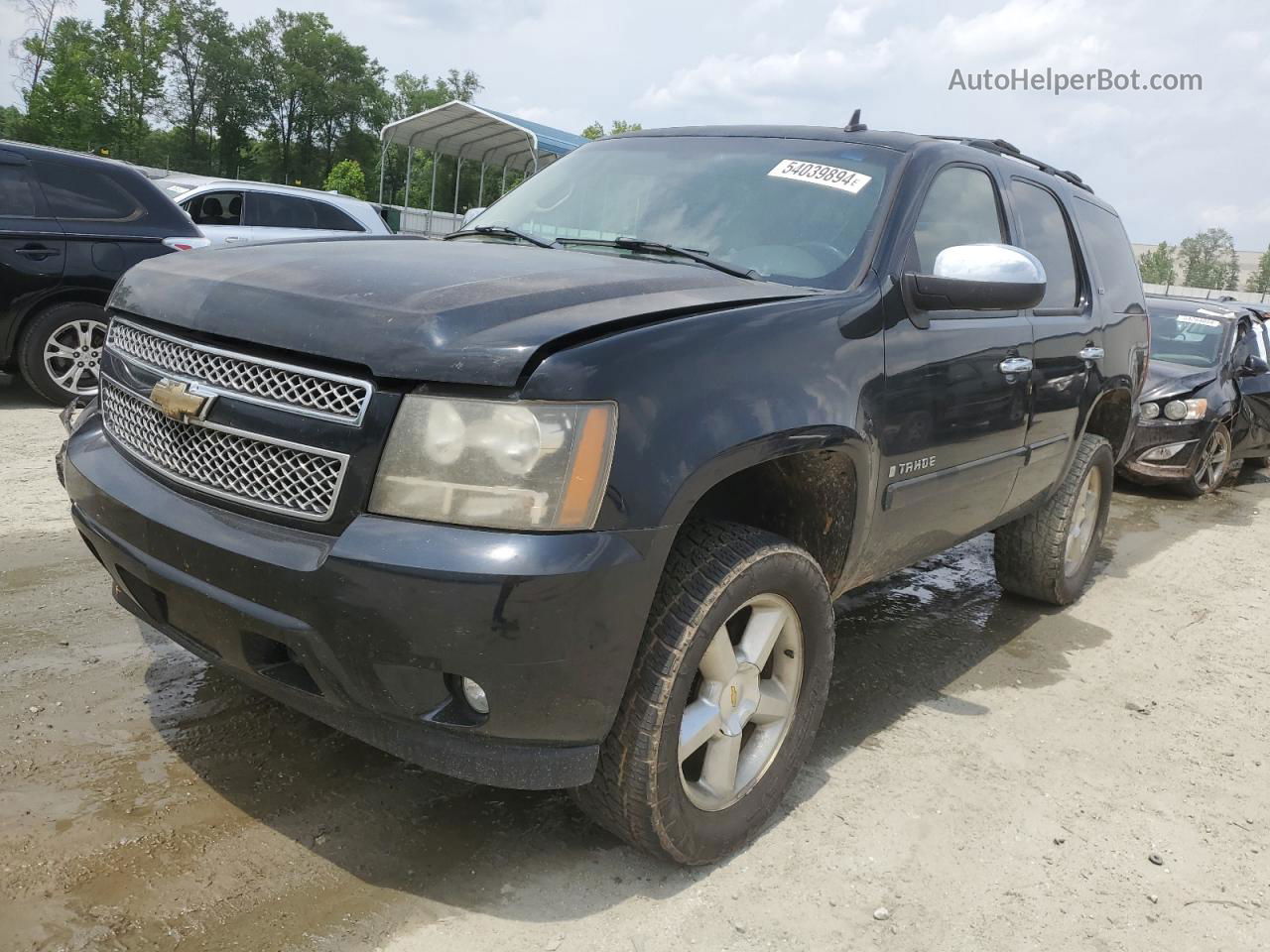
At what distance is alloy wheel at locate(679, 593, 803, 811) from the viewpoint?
94.3 inches

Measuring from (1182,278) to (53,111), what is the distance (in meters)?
83.0

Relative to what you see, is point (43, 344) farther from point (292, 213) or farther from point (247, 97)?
point (247, 97)

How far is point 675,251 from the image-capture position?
3.01 metres

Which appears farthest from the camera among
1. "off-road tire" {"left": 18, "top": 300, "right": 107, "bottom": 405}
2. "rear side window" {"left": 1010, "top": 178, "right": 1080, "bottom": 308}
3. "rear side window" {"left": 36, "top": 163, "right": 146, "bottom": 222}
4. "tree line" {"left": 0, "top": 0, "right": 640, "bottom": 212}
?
"tree line" {"left": 0, "top": 0, "right": 640, "bottom": 212}

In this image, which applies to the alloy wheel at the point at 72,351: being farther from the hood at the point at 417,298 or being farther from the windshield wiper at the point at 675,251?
the windshield wiper at the point at 675,251

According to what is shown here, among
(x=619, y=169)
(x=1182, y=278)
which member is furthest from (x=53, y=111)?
(x=1182, y=278)

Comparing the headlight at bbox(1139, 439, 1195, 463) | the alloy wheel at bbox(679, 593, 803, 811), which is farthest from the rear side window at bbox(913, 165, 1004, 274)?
the headlight at bbox(1139, 439, 1195, 463)

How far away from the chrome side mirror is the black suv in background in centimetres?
605

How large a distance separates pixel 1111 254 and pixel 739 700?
3.53m

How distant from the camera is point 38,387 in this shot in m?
6.96

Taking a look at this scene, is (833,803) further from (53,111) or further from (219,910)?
(53,111)

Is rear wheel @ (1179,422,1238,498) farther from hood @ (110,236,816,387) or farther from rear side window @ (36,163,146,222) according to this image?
rear side window @ (36,163,146,222)

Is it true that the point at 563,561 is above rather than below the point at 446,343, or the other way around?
below

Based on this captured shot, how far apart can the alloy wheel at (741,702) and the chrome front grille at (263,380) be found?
962 millimetres
